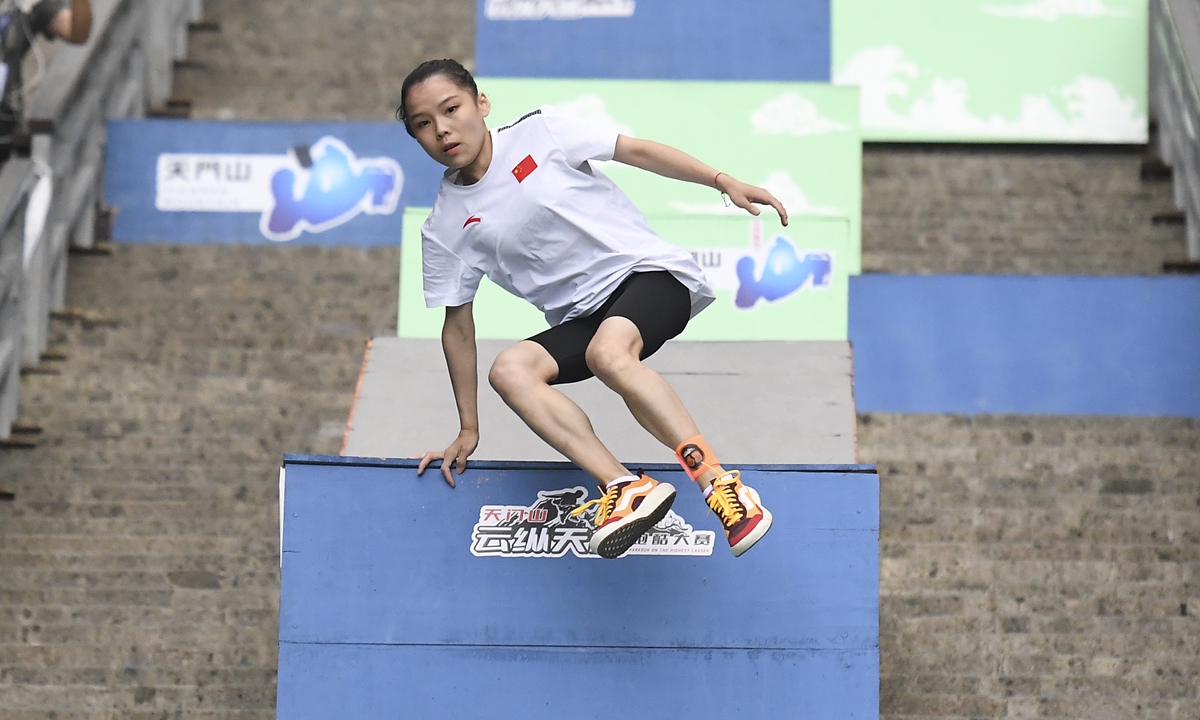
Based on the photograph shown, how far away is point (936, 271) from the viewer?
22.2ft

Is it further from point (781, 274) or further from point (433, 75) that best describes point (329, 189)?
point (433, 75)

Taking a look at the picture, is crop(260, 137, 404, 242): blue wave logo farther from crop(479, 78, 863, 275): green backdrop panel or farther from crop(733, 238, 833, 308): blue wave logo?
crop(733, 238, 833, 308): blue wave logo

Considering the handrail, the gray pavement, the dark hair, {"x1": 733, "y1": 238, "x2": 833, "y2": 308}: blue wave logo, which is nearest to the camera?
the dark hair

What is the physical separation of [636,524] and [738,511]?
0.23m

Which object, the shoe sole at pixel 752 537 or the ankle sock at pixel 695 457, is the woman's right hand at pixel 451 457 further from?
the shoe sole at pixel 752 537

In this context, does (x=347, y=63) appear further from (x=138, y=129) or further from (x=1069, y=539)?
(x=1069, y=539)

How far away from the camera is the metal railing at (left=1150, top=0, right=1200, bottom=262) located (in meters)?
6.78

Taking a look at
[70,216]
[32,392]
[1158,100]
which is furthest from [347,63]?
[1158,100]

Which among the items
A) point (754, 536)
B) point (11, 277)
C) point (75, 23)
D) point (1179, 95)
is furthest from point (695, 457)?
point (1179, 95)

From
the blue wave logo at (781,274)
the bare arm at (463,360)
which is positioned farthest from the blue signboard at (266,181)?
the bare arm at (463,360)

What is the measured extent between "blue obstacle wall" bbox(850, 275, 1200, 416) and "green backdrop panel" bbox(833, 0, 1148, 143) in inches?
87.5

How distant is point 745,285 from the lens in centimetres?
617

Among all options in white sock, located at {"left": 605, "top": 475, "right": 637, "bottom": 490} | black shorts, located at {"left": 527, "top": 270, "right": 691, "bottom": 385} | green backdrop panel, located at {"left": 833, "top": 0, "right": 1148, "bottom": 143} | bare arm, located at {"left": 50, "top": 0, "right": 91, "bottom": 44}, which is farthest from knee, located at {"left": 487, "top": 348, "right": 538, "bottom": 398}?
green backdrop panel, located at {"left": 833, "top": 0, "right": 1148, "bottom": 143}

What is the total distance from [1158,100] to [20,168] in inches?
245
